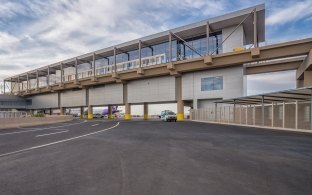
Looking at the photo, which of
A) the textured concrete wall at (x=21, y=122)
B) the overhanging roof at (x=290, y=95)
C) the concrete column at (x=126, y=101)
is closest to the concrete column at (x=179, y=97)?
the concrete column at (x=126, y=101)

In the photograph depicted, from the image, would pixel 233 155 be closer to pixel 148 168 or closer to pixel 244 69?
pixel 148 168

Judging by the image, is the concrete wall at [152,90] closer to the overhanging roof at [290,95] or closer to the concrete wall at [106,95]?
the concrete wall at [106,95]

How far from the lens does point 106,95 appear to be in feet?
169

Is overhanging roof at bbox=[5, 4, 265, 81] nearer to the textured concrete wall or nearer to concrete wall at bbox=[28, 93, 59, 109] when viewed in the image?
the textured concrete wall

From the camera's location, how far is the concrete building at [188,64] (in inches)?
1226

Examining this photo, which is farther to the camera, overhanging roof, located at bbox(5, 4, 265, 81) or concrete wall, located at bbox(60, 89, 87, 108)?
concrete wall, located at bbox(60, 89, 87, 108)

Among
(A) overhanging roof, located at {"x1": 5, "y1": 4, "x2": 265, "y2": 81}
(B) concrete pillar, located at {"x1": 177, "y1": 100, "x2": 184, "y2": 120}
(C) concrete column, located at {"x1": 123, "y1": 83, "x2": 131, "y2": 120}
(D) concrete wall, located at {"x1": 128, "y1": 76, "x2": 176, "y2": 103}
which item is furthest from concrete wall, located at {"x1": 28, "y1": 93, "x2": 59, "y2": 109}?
(B) concrete pillar, located at {"x1": 177, "y1": 100, "x2": 184, "y2": 120}

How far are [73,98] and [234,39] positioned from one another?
46.0 meters

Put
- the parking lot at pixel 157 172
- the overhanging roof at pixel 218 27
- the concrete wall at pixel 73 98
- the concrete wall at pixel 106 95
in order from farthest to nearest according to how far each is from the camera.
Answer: the concrete wall at pixel 73 98 < the concrete wall at pixel 106 95 < the overhanging roof at pixel 218 27 < the parking lot at pixel 157 172

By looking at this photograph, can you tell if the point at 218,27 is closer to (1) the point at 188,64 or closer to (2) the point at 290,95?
(1) the point at 188,64

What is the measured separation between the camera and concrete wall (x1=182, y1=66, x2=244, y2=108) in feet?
109

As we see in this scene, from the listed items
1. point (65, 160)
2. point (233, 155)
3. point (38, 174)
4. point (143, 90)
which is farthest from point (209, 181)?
point (143, 90)

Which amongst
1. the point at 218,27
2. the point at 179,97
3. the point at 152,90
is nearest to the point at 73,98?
the point at 152,90

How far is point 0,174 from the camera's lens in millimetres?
5203
